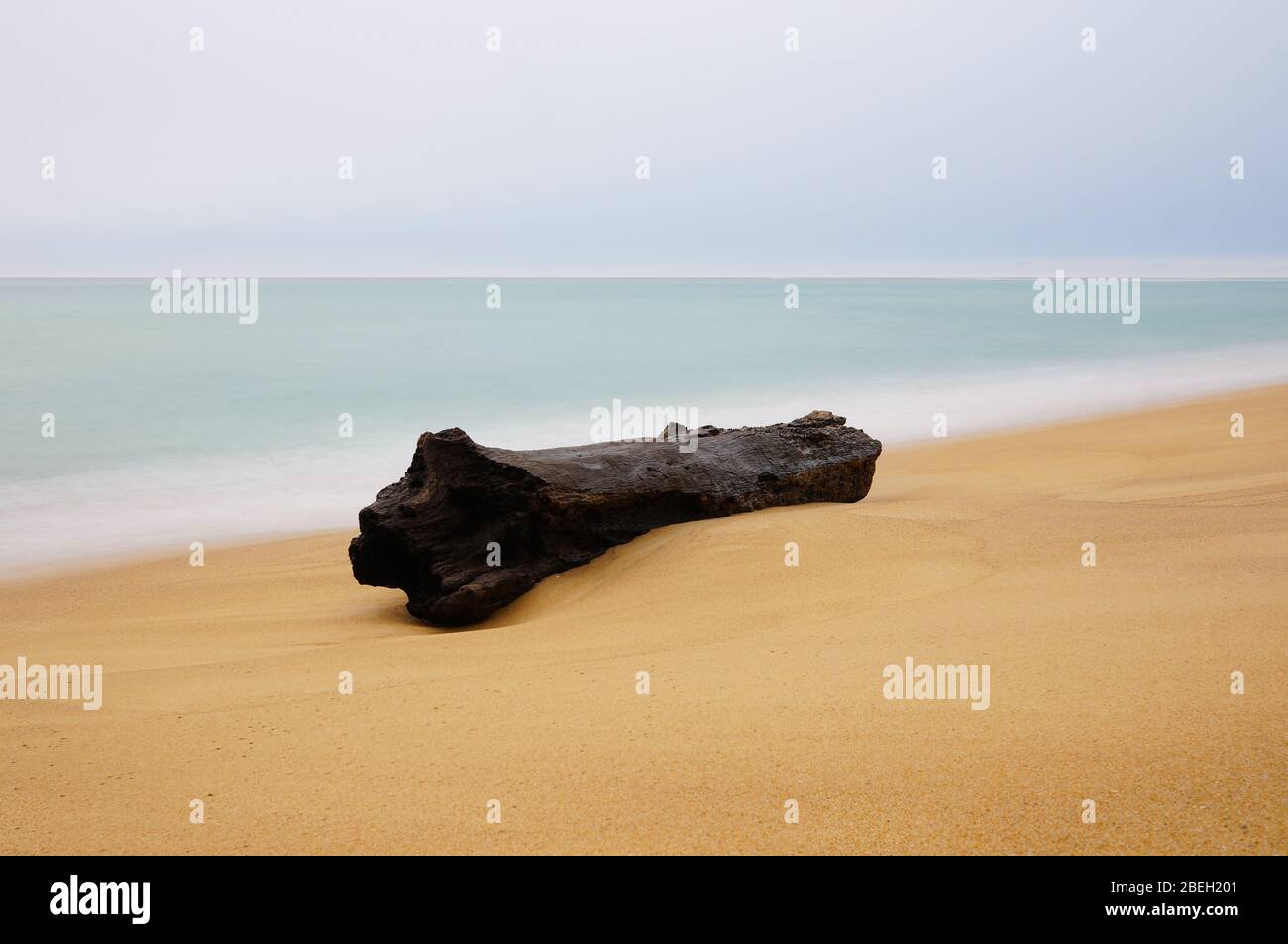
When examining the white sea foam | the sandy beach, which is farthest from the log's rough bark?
the white sea foam

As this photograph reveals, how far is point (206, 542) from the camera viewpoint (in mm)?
9500

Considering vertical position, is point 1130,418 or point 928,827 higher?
point 1130,418

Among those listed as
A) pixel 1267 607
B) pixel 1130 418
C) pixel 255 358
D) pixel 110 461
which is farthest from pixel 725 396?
pixel 1267 607

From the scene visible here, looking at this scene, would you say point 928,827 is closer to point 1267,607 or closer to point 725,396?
point 1267,607

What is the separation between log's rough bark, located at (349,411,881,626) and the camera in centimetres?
638

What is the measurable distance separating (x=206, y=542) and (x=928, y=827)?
8181 mm

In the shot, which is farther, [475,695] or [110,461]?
[110,461]

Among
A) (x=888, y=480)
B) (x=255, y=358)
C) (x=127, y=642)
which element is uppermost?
(x=255, y=358)

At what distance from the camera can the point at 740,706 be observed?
379 cm

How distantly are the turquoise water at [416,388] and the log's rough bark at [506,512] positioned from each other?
13.3ft

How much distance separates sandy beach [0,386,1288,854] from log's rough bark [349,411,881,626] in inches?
8.0

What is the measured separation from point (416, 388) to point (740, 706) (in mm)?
19036

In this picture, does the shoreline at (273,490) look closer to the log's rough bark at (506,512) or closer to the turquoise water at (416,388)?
the turquoise water at (416,388)

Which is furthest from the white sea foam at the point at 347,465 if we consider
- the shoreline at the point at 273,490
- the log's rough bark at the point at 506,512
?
the log's rough bark at the point at 506,512
